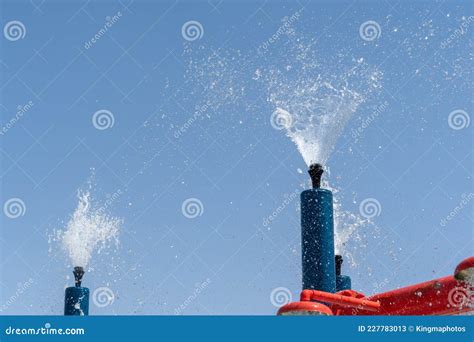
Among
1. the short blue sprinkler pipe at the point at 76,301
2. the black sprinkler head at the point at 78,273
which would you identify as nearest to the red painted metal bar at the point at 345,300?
the short blue sprinkler pipe at the point at 76,301

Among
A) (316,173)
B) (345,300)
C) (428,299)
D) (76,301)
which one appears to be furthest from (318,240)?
(76,301)

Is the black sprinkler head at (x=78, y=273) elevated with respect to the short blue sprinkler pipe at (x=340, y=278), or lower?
elevated

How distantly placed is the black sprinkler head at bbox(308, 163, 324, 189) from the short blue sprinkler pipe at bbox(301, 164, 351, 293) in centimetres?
31

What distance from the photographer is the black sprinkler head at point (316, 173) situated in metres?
14.3

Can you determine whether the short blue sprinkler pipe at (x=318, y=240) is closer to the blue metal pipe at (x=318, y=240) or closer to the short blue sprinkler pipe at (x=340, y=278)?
the blue metal pipe at (x=318, y=240)

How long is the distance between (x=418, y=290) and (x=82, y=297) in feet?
55.0

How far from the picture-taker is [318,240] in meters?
13.4
